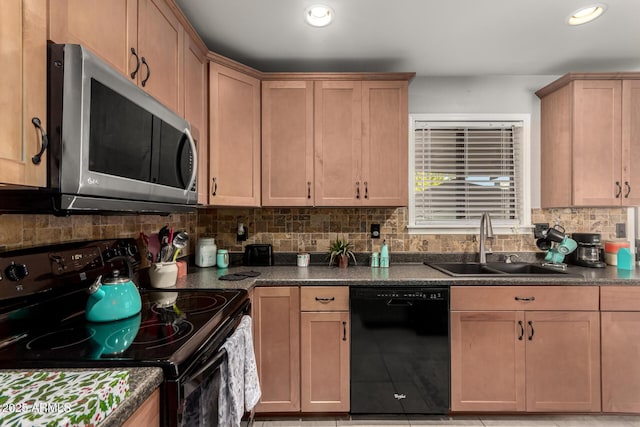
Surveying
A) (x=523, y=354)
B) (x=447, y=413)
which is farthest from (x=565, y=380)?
(x=447, y=413)

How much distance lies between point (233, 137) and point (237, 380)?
1509 mm

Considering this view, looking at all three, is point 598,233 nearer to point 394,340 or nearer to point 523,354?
point 523,354

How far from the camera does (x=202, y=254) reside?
92.5 inches

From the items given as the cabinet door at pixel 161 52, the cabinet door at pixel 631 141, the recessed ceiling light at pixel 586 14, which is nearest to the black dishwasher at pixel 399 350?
the cabinet door at pixel 161 52

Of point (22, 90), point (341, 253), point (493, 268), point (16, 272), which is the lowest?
point (493, 268)

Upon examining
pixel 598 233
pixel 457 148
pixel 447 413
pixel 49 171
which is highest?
pixel 457 148

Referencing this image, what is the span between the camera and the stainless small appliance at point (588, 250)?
2.38 m

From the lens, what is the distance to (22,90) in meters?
0.78

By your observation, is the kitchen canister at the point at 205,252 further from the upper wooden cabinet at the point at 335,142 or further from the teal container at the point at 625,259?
the teal container at the point at 625,259

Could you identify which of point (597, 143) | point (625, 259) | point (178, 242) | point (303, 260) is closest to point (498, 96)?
point (597, 143)

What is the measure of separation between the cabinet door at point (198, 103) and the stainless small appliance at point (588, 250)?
2.78 metres

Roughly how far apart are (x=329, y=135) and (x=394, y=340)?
143 cm

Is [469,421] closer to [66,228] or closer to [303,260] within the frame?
[303,260]

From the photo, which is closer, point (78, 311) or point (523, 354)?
point (78, 311)
